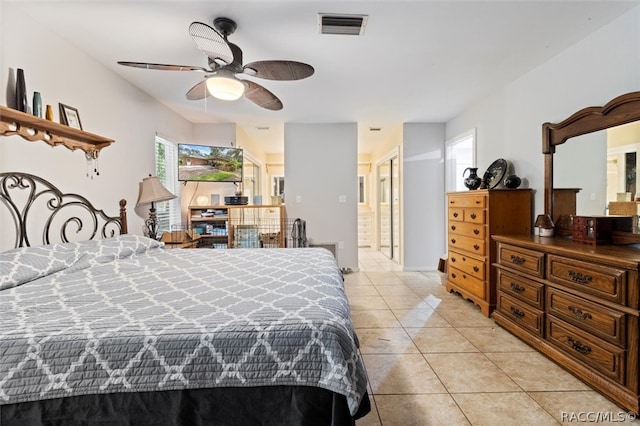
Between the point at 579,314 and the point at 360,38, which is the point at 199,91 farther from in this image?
the point at 579,314

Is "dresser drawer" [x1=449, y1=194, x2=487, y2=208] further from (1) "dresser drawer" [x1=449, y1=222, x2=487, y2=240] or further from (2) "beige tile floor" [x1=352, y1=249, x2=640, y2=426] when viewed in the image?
(2) "beige tile floor" [x1=352, y1=249, x2=640, y2=426]

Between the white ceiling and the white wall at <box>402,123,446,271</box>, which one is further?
the white wall at <box>402,123,446,271</box>

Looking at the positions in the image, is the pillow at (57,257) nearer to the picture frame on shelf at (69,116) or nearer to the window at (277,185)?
the picture frame on shelf at (69,116)

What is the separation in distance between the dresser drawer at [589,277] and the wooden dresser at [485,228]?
86cm

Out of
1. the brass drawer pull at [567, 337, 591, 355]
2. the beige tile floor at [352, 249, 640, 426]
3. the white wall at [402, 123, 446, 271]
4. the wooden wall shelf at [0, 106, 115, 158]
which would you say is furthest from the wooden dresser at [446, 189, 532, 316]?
the wooden wall shelf at [0, 106, 115, 158]

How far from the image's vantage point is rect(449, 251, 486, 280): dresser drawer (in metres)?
3.16

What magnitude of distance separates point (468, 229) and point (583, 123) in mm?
1427

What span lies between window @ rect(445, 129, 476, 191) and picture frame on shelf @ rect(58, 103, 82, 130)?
14.9ft

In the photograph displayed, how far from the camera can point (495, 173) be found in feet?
11.5

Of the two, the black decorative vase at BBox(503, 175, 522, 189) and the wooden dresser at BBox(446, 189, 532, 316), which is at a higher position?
the black decorative vase at BBox(503, 175, 522, 189)

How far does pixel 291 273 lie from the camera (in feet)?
6.00

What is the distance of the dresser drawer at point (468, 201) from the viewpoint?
310 cm

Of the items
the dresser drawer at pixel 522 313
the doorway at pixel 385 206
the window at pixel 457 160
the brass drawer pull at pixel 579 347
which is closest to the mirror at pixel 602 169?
the dresser drawer at pixel 522 313

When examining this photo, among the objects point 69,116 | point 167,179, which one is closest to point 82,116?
point 69,116
